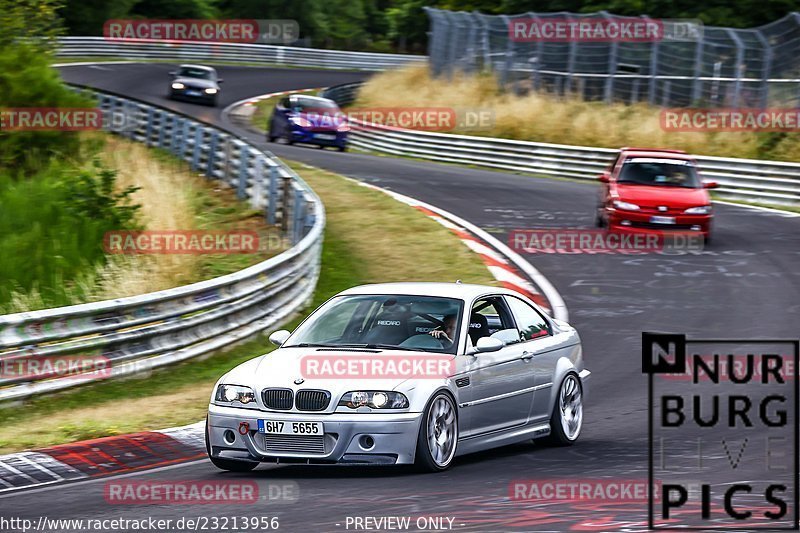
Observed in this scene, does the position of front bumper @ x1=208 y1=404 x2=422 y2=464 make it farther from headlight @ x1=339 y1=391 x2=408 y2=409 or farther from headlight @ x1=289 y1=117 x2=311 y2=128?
headlight @ x1=289 y1=117 x2=311 y2=128

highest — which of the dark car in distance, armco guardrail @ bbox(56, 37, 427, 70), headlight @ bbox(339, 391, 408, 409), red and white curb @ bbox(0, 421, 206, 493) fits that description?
headlight @ bbox(339, 391, 408, 409)

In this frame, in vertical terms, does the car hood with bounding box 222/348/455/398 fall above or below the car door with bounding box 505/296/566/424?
above

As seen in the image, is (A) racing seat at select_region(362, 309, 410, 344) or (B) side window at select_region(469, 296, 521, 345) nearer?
(A) racing seat at select_region(362, 309, 410, 344)

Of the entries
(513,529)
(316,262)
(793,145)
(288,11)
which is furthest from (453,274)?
(288,11)

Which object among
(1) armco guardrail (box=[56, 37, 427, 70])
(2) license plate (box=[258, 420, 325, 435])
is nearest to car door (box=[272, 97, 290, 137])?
(2) license plate (box=[258, 420, 325, 435])

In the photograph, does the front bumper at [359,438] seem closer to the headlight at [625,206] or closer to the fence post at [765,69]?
the headlight at [625,206]

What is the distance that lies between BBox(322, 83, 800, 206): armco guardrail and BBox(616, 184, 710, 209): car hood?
6.49 meters

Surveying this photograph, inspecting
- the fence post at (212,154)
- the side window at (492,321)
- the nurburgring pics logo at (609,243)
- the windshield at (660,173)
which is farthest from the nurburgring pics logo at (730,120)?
the side window at (492,321)

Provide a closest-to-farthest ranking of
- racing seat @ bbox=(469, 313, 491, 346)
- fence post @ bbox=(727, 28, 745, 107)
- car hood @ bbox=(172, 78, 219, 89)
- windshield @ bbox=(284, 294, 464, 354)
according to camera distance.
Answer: windshield @ bbox=(284, 294, 464, 354) → racing seat @ bbox=(469, 313, 491, 346) → fence post @ bbox=(727, 28, 745, 107) → car hood @ bbox=(172, 78, 219, 89)

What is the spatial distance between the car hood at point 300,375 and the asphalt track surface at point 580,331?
0.60 m

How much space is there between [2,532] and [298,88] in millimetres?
49789

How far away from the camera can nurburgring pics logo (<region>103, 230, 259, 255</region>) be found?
17.9m

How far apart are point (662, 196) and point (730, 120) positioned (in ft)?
40.9

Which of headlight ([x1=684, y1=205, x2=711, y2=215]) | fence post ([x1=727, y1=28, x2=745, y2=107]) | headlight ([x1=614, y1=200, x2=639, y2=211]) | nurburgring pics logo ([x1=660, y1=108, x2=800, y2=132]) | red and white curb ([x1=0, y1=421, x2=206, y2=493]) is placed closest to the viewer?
red and white curb ([x1=0, y1=421, x2=206, y2=493])
